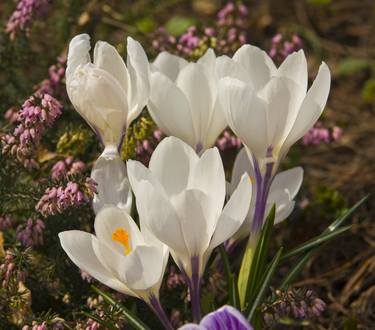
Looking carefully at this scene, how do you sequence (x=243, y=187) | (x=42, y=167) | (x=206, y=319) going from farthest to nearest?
1. (x=42, y=167)
2. (x=243, y=187)
3. (x=206, y=319)

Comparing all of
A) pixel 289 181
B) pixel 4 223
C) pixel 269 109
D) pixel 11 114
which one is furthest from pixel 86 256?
pixel 11 114

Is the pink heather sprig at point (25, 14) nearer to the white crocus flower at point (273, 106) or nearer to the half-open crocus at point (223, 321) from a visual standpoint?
the white crocus flower at point (273, 106)

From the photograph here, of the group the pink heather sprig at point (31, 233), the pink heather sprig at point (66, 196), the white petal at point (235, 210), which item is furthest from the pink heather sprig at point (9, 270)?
the white petal at point (235, 210)

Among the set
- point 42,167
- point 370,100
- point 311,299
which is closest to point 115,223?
point 311,299

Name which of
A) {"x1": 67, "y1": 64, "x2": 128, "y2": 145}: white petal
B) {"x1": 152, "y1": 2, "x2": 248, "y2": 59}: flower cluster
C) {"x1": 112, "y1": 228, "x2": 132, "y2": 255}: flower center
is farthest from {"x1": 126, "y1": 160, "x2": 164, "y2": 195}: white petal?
{"x1": 152, "y1": 2, "x2": 248, "y2": 59}: flower cluster

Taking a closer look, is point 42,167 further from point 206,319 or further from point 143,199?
point 206,319

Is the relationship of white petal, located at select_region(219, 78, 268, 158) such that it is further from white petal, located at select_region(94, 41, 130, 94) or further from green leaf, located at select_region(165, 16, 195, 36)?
green leaf, located at select_region(165, 16, 195, 36)

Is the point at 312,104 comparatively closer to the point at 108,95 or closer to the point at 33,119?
the point at 108,95
